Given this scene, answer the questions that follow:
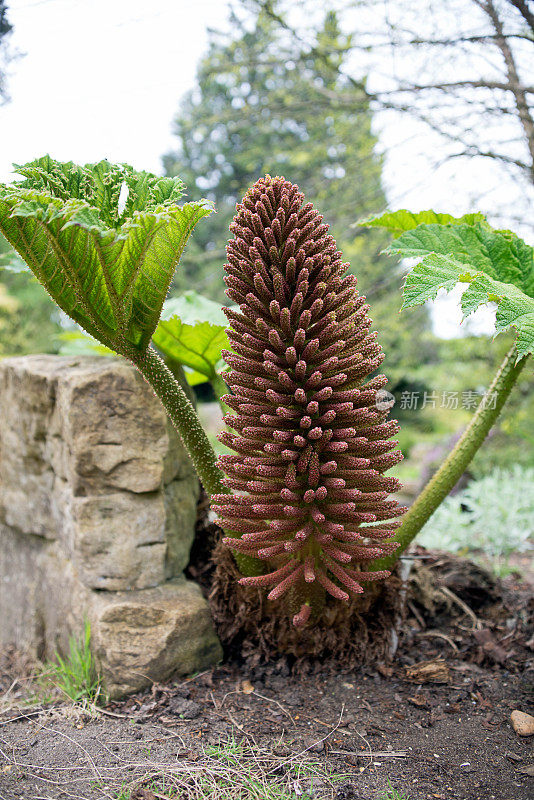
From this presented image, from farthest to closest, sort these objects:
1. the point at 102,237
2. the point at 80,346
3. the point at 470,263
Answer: the point at 80,346 < the point at 470,263 < the point at 102,237

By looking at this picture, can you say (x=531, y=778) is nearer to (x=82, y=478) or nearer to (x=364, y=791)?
(x=364, y=791)

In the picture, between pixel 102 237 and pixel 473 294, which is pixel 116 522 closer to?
pixel 102 237

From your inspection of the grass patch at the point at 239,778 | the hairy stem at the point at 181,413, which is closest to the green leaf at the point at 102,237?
the hairy stem at the point at 181,413

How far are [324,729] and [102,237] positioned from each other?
1493 mm

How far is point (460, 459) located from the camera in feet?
6.73

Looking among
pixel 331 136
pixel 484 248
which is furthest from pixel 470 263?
pixel 331 136

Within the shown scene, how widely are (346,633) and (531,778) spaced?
25.4 inches

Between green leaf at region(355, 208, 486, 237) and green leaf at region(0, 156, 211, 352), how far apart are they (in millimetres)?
733

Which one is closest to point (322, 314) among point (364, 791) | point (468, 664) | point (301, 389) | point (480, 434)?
point (301, 389)

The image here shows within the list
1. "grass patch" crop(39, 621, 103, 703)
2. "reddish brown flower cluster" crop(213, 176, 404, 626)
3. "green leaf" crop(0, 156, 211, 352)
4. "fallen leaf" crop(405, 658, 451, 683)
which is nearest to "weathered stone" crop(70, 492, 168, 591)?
"grass patch" crop(39, 621, 103, 703)

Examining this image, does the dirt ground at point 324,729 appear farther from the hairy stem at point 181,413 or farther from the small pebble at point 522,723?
the hairy stem at point 181,413

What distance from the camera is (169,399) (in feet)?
6.32

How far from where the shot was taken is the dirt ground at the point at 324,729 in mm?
1477

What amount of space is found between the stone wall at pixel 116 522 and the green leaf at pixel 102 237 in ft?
1.32
